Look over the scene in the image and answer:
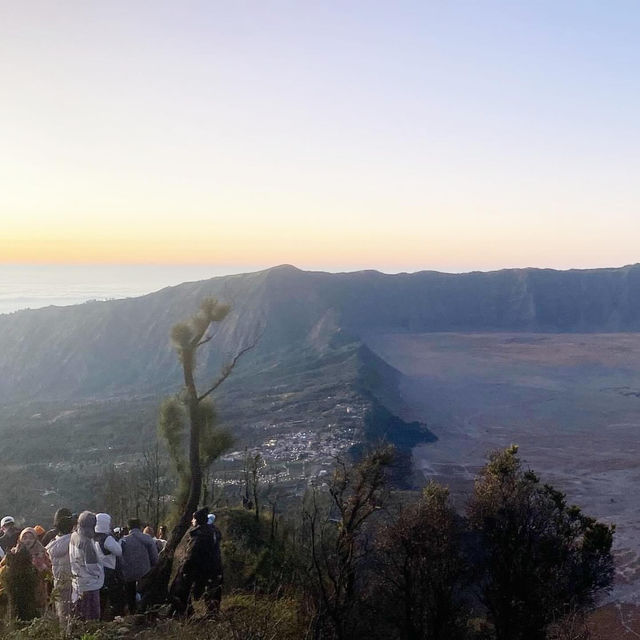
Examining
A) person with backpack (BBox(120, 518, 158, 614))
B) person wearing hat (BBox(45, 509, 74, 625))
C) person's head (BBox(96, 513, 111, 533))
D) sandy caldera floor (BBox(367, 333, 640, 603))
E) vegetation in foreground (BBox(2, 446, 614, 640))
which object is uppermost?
person's head (BBox(96, 513, 111, 533))

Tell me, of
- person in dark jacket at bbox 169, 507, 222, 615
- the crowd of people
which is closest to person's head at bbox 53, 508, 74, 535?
the crowd of people

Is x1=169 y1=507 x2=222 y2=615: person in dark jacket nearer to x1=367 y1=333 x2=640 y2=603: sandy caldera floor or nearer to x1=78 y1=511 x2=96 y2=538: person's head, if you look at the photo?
x1=78 y1=511 x2=96 y2=538: person's head

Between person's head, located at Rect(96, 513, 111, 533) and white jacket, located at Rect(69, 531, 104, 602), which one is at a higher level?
person's head, located at Rect(96, 513, 111, 533)

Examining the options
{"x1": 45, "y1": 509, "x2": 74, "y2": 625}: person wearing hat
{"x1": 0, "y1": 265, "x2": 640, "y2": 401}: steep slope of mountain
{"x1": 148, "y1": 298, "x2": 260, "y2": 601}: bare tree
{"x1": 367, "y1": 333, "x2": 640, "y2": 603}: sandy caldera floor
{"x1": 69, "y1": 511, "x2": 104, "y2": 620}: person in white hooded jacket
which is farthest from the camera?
{"x1": 0, "y1": 265, "x2": 640, "y2": 401}: steep slope of mountain

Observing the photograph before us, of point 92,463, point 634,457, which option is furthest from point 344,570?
point 634,457

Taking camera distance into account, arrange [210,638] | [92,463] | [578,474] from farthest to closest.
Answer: [578,474] < [92,463] < [210,638]

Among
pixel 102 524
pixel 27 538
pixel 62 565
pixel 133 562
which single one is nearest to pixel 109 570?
pixel 133 562

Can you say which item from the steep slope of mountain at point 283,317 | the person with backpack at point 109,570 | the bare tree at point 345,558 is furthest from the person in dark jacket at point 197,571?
the steep slope of mountain at point 283,317

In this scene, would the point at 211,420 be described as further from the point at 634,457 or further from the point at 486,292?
the point at 486,292
